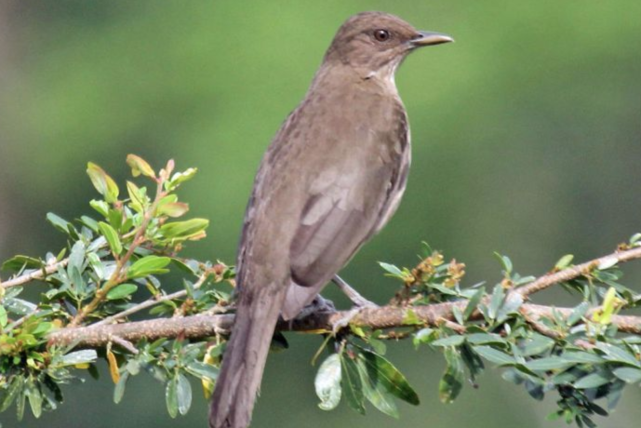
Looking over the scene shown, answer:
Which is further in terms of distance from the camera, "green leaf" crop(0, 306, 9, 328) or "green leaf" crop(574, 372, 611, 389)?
"green leaf" crop(0, 306, 9, 328)

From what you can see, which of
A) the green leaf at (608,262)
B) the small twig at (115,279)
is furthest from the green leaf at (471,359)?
the small twig at (115,279)

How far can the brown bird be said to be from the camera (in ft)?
15.8

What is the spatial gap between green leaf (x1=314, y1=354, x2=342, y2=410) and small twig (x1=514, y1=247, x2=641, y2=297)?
59 centimetres

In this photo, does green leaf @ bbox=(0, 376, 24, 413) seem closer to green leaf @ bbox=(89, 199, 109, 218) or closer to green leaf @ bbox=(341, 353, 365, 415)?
Answer: green leaf @ bbox=(89, 199, 109, 218)

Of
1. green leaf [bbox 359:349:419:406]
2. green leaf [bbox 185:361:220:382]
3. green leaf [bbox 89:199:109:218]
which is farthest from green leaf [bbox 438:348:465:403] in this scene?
green leaf [bbox 89:199:109:218]

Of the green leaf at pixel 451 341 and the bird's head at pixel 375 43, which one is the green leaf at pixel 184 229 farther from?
the bird's head at pixel 375 43

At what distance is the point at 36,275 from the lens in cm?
482

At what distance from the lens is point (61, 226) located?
504cm

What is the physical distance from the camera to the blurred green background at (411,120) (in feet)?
66.9

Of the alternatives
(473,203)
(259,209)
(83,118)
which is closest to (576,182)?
(473,203)

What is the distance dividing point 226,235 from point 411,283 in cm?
1547

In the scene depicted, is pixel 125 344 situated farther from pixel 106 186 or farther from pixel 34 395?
pixel 106 186

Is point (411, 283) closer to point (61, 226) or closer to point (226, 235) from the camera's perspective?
point (61, 226)

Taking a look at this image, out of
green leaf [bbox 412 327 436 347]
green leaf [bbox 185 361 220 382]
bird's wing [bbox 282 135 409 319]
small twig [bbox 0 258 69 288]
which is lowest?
green leaf [bbox 185 361 220 382]
